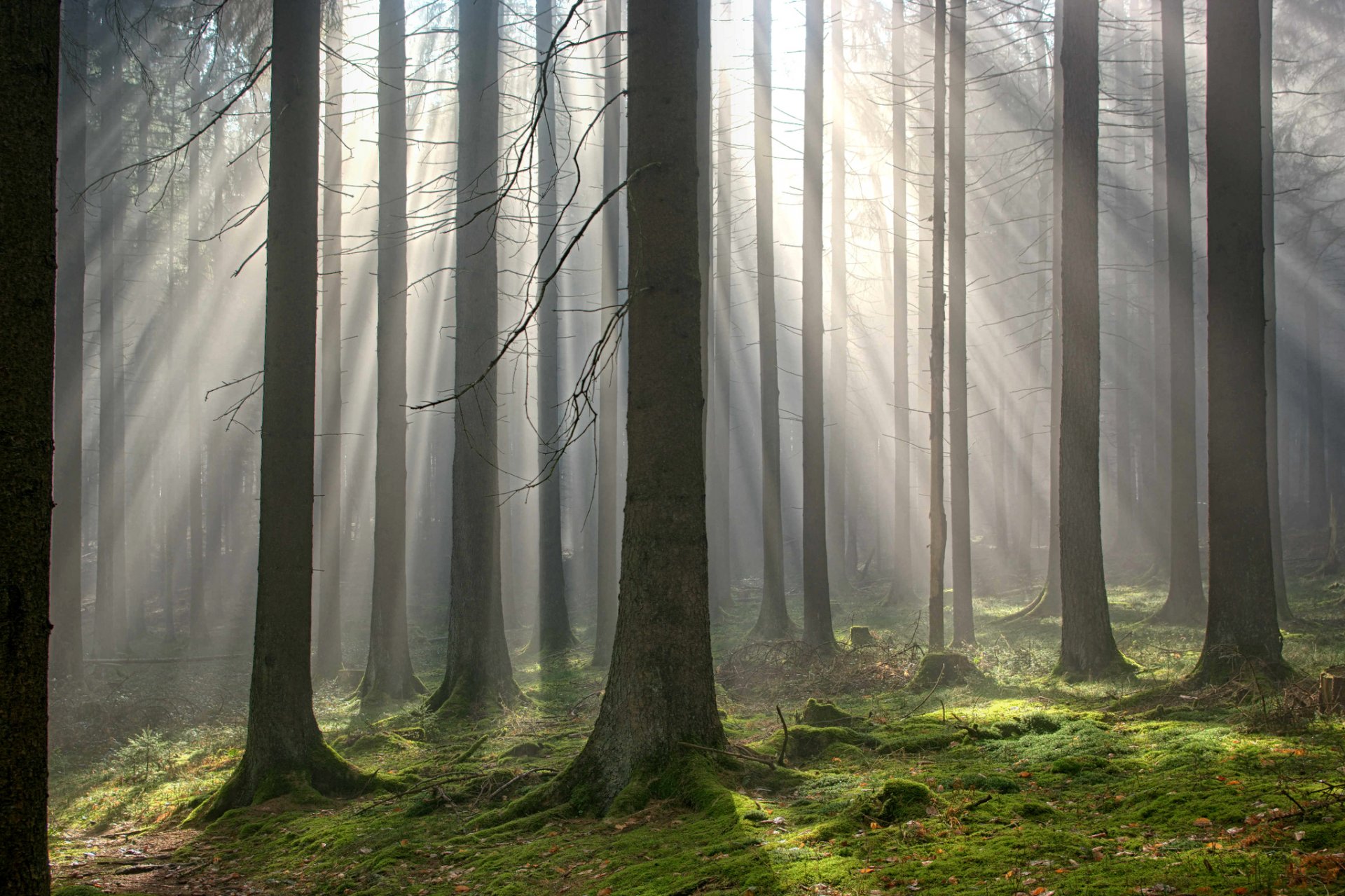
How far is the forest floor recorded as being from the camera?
3.82 meters

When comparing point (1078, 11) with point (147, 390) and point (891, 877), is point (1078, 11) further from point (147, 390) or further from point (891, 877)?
point (147, 390)

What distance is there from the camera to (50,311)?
3.44 metres

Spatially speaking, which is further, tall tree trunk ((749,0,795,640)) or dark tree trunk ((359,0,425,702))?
tall tree trunk ((749,0,795,640))

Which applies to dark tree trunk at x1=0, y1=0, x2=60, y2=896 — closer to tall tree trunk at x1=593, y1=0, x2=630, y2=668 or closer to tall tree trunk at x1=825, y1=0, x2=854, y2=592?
tall tree trunk at x1=593, y1=0, x2=630, y2=668

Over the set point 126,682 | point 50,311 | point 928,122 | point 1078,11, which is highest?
point 928,122

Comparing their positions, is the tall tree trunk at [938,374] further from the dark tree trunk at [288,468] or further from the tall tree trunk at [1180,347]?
the dark tree trunk at [288,468]

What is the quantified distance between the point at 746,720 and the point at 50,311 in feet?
27.3

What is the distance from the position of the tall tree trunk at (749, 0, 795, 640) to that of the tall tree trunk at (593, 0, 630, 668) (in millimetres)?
2821

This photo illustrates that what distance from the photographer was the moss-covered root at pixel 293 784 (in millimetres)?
7273

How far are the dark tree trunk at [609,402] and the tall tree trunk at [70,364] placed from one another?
8990mm

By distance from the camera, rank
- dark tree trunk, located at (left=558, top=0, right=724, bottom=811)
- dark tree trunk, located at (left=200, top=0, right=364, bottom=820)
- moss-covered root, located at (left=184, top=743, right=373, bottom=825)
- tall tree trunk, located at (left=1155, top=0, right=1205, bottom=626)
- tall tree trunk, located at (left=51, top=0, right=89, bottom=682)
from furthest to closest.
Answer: tall tree trunk, located at (left=1155, top=0, right=1205, bottom=626) → tall tree trunk, located at (left=51, top=0, right=89, bottom=682) → dark tree trunk, located at (left=200, top=0, right=364, bottom=820) → moss-covered root, located at (left=184, top=743, right=373, bottom=825) → dark tree trunk, located at (left=558, top=0, right=724, bottom=811)

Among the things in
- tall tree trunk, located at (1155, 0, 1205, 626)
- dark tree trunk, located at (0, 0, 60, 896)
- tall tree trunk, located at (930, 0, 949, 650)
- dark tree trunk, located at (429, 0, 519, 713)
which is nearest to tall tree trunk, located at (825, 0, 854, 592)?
tall tree trunk, located at (930, 0, 949, 650)

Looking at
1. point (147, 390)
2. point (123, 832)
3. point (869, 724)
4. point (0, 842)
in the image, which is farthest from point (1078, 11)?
point (147, 390)

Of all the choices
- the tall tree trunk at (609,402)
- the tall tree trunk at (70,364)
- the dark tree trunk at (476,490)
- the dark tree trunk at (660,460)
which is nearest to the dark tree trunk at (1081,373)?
the dark tree trunk at (660,460)
